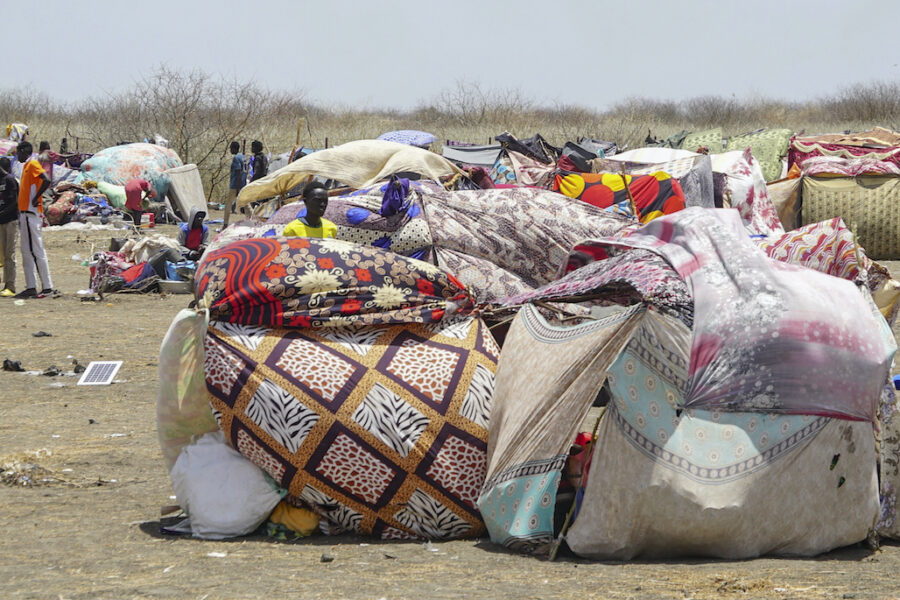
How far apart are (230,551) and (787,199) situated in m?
12.0

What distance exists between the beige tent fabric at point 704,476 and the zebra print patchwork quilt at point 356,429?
2.14ft

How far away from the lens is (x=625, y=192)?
8125 millimetres

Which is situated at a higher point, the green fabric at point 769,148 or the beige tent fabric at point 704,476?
the beige tent fabric at point 704,476

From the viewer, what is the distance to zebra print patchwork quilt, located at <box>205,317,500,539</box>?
4.27m

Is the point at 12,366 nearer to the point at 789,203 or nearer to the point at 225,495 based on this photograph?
the point at 225,495

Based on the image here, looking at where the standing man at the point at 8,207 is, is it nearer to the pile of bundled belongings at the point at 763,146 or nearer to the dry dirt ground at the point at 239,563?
the dry dirt ground at the point at 239,563

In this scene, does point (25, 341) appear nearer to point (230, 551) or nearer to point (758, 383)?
point (230, 551)

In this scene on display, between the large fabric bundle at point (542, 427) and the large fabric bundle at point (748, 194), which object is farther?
the large fabric bundle at point (748, 194)

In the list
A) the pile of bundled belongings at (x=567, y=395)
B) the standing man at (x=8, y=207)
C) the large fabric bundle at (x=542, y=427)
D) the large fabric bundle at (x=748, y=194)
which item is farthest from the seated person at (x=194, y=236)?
the large fabric bundle at (x=542, y=427)

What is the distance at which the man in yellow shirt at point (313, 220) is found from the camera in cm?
635

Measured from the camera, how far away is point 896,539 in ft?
13.3

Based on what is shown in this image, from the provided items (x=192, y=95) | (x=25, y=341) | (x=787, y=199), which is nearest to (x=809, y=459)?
(x=25, y=341)

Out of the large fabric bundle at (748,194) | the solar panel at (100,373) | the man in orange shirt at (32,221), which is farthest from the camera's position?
the large fabric bundle at (748,194)

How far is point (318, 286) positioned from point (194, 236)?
8.27 meters
